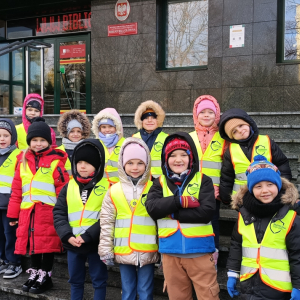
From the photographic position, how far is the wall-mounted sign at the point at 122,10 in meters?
9.45

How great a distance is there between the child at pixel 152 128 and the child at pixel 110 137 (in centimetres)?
24

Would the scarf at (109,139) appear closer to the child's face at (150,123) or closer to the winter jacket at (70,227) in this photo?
the child's face at (150,123)

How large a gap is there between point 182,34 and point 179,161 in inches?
261

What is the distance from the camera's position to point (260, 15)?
26.5ft

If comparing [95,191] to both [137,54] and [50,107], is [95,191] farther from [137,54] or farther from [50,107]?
[50,107]

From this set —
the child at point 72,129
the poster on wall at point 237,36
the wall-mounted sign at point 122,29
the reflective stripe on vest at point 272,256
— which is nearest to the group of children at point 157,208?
the reflective stripe on vest at point 272,256

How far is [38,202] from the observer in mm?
4172

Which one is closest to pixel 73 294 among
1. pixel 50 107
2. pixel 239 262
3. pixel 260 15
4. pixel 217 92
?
pixel 239 262

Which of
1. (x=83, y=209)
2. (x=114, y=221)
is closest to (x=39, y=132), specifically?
(x=83, y=209)

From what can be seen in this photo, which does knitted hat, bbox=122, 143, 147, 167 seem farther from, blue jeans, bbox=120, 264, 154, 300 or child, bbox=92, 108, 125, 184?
child, bbox=92, 108, 125, 184

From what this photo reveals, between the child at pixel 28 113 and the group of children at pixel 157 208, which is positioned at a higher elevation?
the child at pixel 28 113

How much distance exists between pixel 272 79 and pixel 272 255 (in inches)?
235

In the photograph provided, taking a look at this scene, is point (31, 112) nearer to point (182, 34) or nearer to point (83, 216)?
point (83, 216)

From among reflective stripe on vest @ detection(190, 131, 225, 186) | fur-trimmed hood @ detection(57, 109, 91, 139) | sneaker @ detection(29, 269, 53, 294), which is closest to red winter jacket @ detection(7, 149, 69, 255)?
sneaker @ detection(29, 269, 53, 294)
